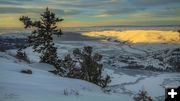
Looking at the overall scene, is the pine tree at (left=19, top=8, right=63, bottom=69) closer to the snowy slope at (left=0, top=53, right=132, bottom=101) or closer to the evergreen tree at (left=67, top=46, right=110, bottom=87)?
the evergreen tree at (left=67, top=46, right=110, bottom=87)

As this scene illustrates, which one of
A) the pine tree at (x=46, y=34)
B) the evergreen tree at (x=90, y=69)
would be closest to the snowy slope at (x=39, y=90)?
the pine tree at (x=46, y=34)

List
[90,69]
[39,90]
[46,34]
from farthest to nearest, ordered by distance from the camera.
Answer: [90,69] < [46,34] < [39,90]

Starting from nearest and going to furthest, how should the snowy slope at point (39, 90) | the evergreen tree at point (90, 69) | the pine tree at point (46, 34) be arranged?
the snowy slope at point (39, 90)
the pine tree at point (46, 34)
the evergreen tree at point (90, 69)

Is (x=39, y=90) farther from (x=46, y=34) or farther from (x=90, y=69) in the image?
(x=90, y=69)

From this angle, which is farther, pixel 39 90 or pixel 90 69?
pixel 90 69

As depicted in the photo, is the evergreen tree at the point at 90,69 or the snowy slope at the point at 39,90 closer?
the snowy slope at the point at 39,90

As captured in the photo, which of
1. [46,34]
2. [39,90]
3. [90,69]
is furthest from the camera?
[90,69]

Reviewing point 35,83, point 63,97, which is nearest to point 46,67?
point 35,83

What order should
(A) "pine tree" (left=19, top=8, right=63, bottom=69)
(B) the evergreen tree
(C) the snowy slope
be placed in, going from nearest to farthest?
(C) the snowy slope, (A) "pine tree" (left=19, top=8, right=63, bottom=69), (B) the evergreen tree

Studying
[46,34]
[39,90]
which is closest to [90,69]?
[46,34]

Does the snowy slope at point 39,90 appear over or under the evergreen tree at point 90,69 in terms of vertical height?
over

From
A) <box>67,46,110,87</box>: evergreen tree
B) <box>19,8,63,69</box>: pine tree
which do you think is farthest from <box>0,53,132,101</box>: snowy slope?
<box>67,46,110,87</box>: evergreen tree

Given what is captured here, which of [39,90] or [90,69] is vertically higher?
[39,90]

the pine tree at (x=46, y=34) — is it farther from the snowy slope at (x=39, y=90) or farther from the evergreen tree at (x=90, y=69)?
the snowy slope at (x=39, y=90)
